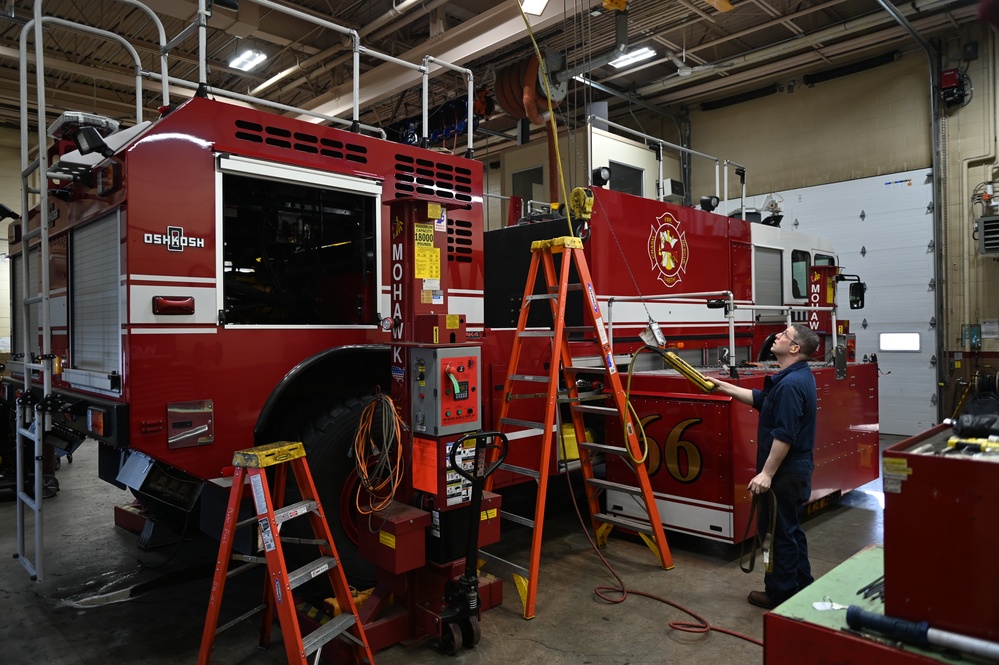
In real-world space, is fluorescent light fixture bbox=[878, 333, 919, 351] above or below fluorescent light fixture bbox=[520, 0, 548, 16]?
below

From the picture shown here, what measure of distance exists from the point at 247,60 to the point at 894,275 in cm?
1108

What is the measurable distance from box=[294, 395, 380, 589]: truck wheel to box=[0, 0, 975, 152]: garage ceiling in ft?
16.5

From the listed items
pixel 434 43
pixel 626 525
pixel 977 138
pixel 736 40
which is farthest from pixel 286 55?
pixel 977 138

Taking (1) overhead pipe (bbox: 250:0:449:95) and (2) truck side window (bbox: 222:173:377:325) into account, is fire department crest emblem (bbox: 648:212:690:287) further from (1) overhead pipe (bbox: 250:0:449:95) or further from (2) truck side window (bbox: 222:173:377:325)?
(1) overhead pipe (bbox: 250:0:449:95)

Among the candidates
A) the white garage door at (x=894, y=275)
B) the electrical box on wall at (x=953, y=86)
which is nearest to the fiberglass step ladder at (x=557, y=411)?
the white garage door at (x=894, y=275)

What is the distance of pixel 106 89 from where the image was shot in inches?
452

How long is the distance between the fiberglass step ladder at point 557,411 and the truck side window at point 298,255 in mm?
1110

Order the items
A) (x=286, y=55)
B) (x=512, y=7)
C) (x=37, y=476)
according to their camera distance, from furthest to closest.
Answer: (x=286, y=55), (x=512, y=7), (x=37, y=476)

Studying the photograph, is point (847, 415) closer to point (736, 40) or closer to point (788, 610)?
point (788, 610)

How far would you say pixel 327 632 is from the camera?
295cm

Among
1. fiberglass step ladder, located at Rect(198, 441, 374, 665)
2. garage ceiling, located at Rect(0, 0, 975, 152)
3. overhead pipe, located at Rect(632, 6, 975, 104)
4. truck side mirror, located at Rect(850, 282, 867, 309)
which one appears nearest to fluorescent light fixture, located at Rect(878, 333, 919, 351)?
truck side mirror, located at Rect(850, 282, 867, 309)

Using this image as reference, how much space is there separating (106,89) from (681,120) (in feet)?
35.8

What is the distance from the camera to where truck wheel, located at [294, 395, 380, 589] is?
12.4 ft

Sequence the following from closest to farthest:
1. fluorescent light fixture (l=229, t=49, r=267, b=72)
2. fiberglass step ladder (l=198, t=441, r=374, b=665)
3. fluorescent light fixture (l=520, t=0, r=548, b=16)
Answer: fiberglass step ladder (l=198, t=441, r=374, b=665) → fluorescent light fixture (l=520, t=0, r=548, b=16) → fluorescent light fixture (l=229, t=49, r=267, b=72)
